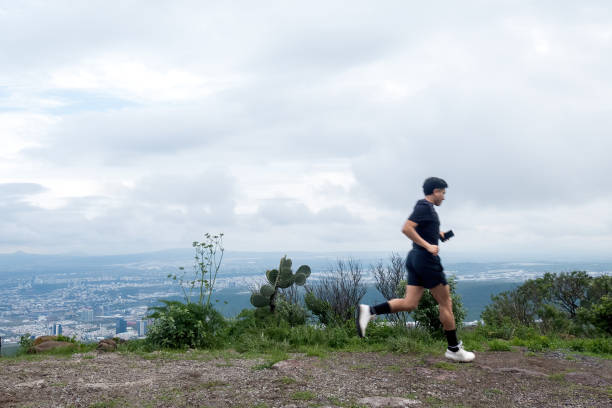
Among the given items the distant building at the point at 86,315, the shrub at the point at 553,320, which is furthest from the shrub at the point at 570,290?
the distant building at the point at 86,315

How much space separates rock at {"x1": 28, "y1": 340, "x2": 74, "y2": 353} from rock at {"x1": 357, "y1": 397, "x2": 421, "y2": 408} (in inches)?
231

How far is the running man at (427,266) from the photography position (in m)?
6.07

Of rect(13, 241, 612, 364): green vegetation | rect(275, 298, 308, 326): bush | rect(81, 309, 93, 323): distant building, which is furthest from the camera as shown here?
rect(81, 309, 93, 323): distant building

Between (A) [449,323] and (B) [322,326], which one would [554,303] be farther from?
(A) [449,323]

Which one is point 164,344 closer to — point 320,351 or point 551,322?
point 320,351

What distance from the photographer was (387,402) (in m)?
4.56

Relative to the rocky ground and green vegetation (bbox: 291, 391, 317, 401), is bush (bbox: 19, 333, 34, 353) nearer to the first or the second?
the rocky ground

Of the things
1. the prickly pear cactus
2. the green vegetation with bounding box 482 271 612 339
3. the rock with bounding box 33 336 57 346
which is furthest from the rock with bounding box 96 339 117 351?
the green vegetation with bounding box 482 271 612 339

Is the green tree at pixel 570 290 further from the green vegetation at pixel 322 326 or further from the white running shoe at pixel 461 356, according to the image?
the white running shoe at pixel 461 356

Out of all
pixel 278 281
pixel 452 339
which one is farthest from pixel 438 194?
pixel 278 281

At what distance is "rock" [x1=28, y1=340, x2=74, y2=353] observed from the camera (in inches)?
320

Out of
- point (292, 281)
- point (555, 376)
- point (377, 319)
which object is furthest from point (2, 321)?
point (555, 376)

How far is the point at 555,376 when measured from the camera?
5637 millimetres

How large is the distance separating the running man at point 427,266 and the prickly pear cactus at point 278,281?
4169mm
